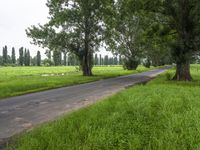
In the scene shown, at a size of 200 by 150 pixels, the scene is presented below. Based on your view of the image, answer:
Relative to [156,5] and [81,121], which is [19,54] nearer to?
[156,5]

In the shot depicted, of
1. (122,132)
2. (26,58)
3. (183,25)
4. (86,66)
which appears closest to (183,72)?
(183,25)

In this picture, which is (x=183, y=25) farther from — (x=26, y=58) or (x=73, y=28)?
(x=26, y=58)

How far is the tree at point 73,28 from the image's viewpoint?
34281mm

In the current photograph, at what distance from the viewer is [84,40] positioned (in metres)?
36.0

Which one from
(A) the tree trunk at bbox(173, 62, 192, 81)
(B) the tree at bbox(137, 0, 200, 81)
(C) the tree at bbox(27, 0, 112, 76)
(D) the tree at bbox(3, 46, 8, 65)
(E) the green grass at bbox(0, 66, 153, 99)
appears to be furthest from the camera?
(D) the tree at bbox(3, 46, 8, 65)

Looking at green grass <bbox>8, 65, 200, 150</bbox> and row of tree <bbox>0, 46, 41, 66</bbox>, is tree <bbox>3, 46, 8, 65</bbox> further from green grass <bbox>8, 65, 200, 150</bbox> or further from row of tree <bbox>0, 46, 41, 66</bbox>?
green grass <bbox>8, 65, 200, 150</bbox>

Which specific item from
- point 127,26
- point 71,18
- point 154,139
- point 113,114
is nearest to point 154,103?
point 113,114

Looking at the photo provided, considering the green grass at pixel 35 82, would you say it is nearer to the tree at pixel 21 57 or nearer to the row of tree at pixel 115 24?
the row of tree at pixel 115 24

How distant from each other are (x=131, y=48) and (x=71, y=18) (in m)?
28.0

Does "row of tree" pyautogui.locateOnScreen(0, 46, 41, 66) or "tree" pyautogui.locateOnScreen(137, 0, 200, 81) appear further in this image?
"row of tree" pyautogui.locateOnScreen(0, 46, 41, 66)

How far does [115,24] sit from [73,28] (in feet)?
21.7

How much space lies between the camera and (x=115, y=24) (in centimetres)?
3809

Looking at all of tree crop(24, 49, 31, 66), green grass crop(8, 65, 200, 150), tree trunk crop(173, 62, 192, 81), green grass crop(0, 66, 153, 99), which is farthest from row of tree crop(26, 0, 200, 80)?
tree crop(24, 49, 31, 66)

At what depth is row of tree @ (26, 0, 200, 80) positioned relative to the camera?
22.7m
